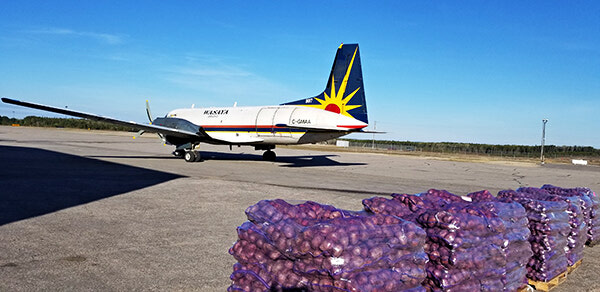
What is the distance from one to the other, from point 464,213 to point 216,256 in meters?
3.65

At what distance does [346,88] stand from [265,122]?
15.6ft

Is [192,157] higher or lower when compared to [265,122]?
lower

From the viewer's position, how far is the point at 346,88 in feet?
71.6

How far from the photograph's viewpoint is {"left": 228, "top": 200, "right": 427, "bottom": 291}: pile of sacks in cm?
382

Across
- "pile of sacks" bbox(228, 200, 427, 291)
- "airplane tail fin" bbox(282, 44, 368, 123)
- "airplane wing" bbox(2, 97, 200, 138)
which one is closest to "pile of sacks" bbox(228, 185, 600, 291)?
A: "pile of sacks" bbox(228, 200, 427, 291)

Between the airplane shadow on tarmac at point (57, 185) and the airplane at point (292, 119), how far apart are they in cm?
405

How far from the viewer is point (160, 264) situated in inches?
240

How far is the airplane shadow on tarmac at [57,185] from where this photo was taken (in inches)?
385

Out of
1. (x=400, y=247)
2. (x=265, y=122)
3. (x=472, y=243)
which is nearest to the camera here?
(x=400, y=247)

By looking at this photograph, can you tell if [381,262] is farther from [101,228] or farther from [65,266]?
[101,228]

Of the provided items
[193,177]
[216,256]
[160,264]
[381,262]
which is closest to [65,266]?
[160,264]

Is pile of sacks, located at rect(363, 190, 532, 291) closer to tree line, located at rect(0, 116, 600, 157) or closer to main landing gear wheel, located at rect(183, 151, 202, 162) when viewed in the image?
main landing gear wheel, located at rect(183, 151, 202, 162)

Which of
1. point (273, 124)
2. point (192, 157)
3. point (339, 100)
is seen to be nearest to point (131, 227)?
point (339, 100)

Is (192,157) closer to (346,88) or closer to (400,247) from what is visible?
(346,88)
